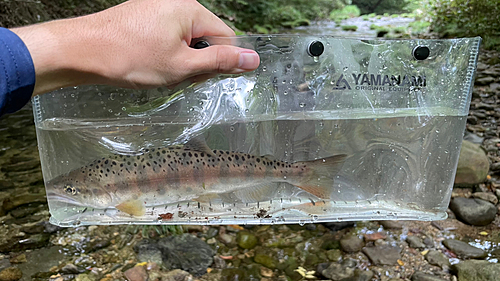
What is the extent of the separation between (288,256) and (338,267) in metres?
0.39

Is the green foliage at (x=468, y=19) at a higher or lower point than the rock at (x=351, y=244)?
higher

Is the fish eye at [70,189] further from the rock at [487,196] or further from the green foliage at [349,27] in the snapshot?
the green foliage at [349,27]

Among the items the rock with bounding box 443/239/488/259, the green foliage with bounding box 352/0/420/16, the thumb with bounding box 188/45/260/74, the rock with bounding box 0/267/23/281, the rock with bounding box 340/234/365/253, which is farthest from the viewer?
the green foliage with bounding box 352/0/420/16

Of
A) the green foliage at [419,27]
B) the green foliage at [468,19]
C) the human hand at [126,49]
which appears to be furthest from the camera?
the green foliage at [419,27]

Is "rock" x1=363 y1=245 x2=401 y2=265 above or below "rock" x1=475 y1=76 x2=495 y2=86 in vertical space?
below

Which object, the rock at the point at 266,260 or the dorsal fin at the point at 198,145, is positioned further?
the rock at the point at 266,260

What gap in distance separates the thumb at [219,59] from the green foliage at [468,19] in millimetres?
6605

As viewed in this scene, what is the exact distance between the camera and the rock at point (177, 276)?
2.39 m

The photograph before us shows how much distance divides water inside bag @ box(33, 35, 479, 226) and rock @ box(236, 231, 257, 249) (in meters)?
1.06

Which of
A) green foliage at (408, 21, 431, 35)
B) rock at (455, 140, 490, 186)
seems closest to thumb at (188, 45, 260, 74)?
rock at (455, 140, 490, 186)

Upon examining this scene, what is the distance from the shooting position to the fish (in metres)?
1.68

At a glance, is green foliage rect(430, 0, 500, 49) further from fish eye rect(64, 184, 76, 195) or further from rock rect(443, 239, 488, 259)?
fish eye rect(64, 184, 76, 195)

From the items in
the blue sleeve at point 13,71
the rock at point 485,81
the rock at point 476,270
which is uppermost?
the blue sleeve at point 13,71

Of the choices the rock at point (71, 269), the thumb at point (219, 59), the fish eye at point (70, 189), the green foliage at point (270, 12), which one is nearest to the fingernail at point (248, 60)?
the thumb at point (219, 59)
